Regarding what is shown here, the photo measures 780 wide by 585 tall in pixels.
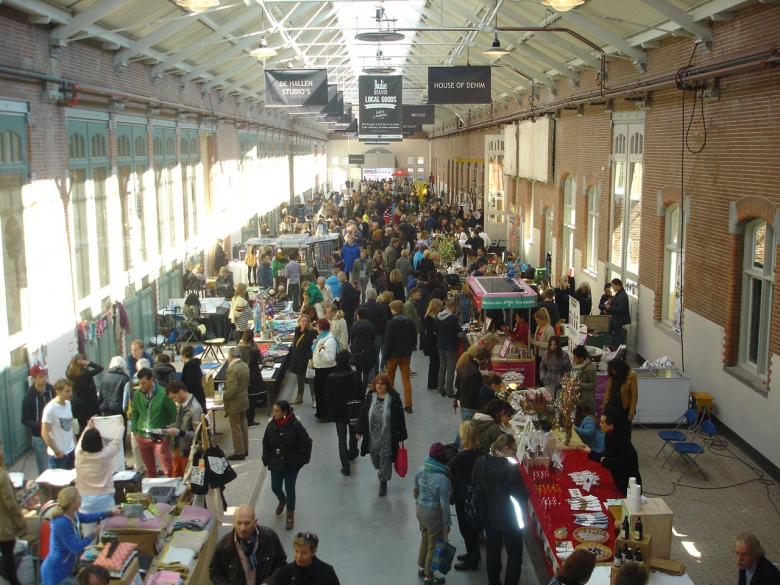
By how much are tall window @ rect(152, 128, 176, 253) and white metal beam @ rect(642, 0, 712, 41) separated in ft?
34.7

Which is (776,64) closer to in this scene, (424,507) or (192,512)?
(424,507)

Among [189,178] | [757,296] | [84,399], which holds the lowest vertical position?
[84,399]

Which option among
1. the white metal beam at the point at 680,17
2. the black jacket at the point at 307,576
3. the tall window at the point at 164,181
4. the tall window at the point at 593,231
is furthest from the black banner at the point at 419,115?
the black jacket at the point at 307,576

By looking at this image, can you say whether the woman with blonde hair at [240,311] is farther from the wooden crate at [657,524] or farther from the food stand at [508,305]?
the wooden crate at [657,524]

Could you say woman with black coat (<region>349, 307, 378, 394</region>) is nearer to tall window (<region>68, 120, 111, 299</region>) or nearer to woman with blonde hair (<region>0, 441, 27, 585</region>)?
tall window (<region>68, 120, 111, 299</region>)

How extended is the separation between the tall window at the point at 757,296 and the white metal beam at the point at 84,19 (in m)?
9.12

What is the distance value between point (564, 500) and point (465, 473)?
0.91 meters

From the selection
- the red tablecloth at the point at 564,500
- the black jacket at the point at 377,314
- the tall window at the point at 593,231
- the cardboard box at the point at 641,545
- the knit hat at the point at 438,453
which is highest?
the tall window at the point at 593,231

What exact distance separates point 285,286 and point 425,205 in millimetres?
19665

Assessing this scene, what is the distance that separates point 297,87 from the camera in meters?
16.9

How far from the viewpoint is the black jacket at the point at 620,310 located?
1402 centimetres

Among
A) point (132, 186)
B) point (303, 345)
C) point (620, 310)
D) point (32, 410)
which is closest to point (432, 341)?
point (303, 345)

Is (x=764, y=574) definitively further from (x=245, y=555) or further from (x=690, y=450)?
(x=690, y=450)

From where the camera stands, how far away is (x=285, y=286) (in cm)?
1923
